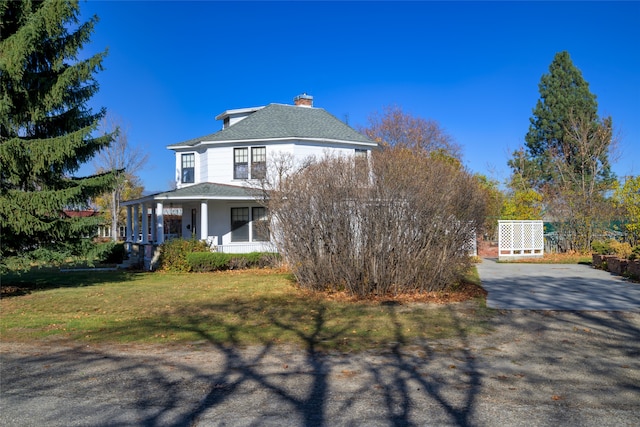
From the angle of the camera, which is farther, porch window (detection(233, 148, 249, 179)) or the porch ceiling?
porch window (detection(233, 148, 249, 179))

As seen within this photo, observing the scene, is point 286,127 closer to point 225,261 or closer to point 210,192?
point 210,192

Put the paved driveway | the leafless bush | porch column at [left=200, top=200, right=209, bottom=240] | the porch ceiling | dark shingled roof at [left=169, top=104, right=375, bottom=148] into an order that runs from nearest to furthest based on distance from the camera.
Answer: the paved driveway, the leafless bush, the porch ceiling, porch column at [left=200, top=200, right=209, bottom=240], dark shingled roof at [left=169, top=104, right=375, bottom=148]

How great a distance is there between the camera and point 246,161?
2211 centimetres

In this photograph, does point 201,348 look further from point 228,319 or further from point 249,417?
point 249,417

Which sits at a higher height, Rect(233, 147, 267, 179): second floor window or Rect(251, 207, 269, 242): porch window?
Rect(233, 147, 267, 179): second floor window

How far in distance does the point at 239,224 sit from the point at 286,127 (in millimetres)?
4907

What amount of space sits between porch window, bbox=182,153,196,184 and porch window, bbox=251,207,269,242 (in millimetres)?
3839

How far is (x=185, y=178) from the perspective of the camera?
23719 mm

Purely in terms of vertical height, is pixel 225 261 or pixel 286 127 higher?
pixel 286 127

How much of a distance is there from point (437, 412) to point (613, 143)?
27816mm

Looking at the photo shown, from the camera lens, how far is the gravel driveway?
4.27m

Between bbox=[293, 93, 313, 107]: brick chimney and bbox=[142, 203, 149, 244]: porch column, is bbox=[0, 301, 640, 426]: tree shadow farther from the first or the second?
bbox=[293, 93, 313, 107]: brick chimney

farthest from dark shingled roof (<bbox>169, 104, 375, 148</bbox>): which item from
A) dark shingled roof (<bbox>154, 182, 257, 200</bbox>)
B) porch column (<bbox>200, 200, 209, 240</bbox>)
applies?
porch column (<bbox>200, 200, 209, 240</bbox>)

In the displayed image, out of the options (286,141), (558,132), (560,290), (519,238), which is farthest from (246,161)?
(558,132)
